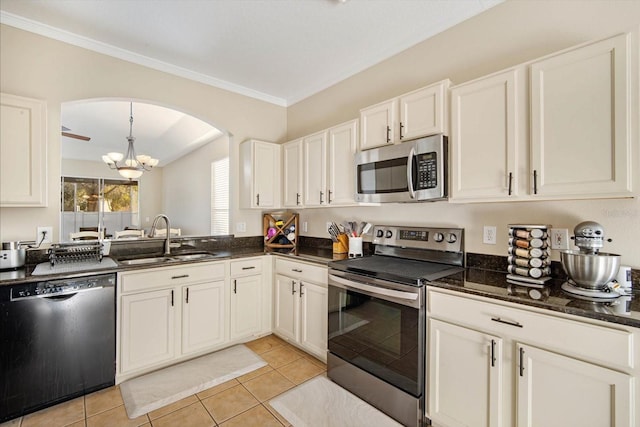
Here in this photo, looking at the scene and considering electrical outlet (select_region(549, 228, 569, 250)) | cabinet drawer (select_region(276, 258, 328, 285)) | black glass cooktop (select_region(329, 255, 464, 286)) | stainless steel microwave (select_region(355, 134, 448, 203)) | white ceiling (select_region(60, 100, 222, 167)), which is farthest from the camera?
white ceiling (select_region(60, 100, 222, 167))

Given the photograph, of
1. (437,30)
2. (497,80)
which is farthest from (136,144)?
(497,80)

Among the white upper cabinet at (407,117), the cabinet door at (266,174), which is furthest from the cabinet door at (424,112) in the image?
the cabinet door at (266,174)

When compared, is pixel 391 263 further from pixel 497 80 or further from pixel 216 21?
pixel 216 21

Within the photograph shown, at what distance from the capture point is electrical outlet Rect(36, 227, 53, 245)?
226 cm

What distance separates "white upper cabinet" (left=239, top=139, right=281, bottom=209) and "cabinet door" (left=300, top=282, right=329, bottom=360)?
3.73ft

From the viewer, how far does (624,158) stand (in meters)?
1.30

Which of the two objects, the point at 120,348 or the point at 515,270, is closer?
the point at 515,270

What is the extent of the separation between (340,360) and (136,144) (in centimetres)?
629

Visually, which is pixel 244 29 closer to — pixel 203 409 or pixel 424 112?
pixel 424 112

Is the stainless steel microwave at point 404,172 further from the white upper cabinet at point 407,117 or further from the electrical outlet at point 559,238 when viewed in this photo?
the electrical outlet at point 559,238

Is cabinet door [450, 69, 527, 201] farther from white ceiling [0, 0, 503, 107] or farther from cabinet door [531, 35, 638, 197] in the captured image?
white ceiling [0, 0, 503, 107]

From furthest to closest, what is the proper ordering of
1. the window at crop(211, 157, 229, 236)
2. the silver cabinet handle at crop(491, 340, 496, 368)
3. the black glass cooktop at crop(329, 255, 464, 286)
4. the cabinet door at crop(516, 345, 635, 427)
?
the window at crop(211, 157, 229, 236) → the black glass cooktop at crop(329, 255, 464, 286) → the silver cabinet handle at crop(491, 340, 496, 368) → the cabinet door at crop(516, 345, 635, 427)

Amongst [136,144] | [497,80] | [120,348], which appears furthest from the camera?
[136,144]

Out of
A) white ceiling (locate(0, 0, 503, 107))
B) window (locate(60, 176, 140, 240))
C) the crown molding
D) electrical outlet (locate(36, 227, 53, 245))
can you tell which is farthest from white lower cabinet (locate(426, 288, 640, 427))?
window (locate(60, 176, 140, 240))
